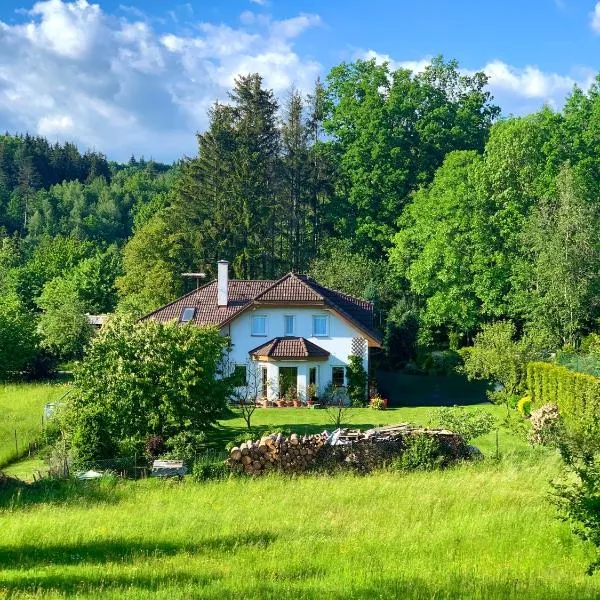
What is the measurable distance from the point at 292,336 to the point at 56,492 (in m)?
23.3

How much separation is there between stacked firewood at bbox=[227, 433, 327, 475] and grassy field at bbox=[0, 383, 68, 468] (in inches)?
295

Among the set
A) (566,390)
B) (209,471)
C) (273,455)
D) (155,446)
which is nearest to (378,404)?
(566,390)

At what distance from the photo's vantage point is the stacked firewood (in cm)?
2203

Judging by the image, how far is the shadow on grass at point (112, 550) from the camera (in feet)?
41.2

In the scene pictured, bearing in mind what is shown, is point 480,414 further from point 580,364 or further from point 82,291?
point 82,291

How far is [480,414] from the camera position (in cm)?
2567

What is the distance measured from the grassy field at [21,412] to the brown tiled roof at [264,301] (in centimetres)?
715

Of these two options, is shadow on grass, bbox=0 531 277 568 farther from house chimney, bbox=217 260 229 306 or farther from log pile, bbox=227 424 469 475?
house chimney, bbox=217 260 229 306

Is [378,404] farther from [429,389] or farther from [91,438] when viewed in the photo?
[91,438]

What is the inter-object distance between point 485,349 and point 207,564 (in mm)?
29188

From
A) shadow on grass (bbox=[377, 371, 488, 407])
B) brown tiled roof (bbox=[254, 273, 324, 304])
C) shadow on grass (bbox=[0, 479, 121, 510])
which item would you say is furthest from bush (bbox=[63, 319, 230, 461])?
shadow on grass (bbox=[377, 371, 488, 407])

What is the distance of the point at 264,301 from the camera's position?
4094 centimetres

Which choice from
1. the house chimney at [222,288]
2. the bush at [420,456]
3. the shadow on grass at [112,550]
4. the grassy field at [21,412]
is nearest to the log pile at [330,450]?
the bush at [420,456]

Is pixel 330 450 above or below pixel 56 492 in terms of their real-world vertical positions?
above
